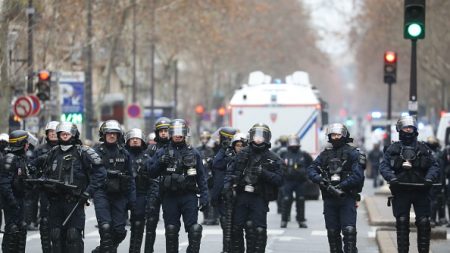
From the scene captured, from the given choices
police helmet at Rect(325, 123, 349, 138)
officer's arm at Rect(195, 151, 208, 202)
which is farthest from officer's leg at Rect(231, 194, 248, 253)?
police helmet at Rect(325, 123, 349, 138)

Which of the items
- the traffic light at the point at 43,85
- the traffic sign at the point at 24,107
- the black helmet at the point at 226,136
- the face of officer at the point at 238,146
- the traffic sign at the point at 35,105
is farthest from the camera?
the traffic light at the point at 43,85

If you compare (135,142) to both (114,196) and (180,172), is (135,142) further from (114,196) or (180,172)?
(180,172)

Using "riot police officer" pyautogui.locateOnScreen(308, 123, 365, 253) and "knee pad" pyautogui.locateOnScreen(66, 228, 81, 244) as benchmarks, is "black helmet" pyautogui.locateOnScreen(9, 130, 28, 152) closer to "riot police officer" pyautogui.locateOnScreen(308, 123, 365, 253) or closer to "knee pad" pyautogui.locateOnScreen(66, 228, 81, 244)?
"knee pad" pyautogui.locateOnScreen(66, 228, 81, 244)

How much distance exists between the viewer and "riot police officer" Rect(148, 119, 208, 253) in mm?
16312

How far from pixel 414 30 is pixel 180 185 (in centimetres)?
582

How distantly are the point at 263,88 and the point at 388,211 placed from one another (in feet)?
28.3

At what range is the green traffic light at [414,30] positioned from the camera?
67.7ft

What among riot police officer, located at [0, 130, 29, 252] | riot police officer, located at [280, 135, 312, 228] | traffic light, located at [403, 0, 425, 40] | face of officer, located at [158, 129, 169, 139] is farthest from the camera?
riot police officer, located at [280, 135, 312, 228]

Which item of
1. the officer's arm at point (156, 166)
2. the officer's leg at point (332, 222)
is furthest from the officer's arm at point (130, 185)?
the officer's leg at point (332, 222)

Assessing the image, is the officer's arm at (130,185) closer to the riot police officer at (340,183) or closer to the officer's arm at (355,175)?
the riot police officer at (340,183)

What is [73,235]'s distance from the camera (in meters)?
15.4

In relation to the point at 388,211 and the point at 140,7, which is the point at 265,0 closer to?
the point at 140,7

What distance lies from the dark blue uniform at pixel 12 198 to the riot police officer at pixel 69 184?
1.40m

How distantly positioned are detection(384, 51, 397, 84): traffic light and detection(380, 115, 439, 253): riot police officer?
10259mm
